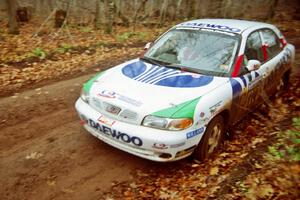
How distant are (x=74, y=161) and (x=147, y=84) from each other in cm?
152

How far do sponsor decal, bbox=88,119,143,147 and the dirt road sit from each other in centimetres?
52

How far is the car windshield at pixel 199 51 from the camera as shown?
5121 mm

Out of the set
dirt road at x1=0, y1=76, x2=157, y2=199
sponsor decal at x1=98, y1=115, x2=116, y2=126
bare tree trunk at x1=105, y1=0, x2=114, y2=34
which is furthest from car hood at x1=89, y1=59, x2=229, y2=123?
bare tree trunk at x1=105, y1=0, x2=114, y2=34

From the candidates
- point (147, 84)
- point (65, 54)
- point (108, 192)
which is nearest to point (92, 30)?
point (65, 54)

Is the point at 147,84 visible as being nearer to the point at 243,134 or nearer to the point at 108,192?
the point at 108,192

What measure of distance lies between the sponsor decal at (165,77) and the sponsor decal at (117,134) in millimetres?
903

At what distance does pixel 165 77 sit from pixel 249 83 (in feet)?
4.74

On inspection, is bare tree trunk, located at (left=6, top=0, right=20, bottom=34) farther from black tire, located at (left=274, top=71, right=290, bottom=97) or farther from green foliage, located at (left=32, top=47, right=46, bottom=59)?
black tire, located at (left=274, top=71, right=290, bottom=97)

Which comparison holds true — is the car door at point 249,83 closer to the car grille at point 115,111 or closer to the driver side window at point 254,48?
the driver side window at point 254,48

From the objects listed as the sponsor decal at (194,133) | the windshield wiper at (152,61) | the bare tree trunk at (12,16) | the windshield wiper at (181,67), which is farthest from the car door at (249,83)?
the bare tree trunk at (12,16)

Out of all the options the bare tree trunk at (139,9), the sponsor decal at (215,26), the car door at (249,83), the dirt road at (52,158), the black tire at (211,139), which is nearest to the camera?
the dirt road at (52,158)

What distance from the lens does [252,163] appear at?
185 inches

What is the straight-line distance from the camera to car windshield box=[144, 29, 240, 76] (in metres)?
5.12

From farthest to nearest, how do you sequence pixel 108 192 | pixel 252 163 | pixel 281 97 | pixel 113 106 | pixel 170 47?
pixel 281 97
pixel 170 47
pixel 252 163
pixel 113 106
pixel 108 192
